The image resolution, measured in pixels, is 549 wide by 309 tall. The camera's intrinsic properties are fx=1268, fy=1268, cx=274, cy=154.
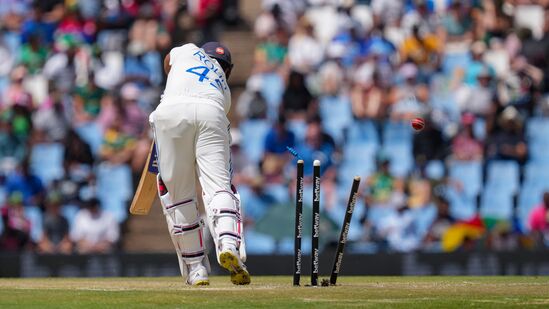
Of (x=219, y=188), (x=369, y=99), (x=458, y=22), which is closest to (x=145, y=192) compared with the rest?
(x=219, y=188)

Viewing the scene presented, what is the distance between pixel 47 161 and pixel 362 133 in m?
4.96

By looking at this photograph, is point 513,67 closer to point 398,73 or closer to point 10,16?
point 398,73

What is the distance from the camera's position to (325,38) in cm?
2050

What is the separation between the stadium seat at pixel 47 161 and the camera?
19.4 m

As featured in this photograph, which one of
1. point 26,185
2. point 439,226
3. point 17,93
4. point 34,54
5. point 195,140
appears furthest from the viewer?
point 34,54

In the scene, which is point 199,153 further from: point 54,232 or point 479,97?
point 479,97

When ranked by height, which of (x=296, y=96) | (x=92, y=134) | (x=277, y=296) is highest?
(x=296, y=96)

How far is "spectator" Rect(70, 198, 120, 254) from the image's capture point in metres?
18.0

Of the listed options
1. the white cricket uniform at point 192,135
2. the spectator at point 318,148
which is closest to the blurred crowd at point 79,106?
the spectator at point 318,148

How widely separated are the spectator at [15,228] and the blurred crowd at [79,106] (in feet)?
0.05

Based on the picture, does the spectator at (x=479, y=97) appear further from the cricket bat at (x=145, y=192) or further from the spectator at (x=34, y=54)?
the cricket bat at (x=145, y=192)

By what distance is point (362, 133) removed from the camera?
18750 mm

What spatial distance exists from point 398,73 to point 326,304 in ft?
38.5

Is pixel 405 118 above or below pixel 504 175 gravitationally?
above
